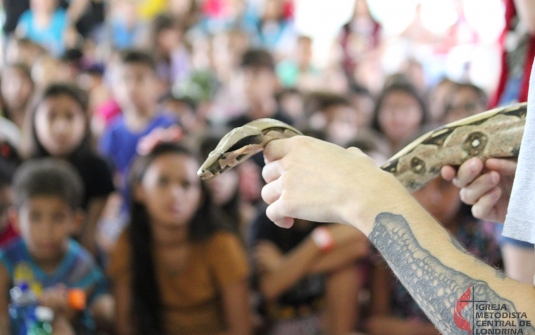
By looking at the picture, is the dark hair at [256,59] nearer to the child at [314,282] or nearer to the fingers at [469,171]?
the child at [314,282]

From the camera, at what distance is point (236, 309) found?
239cm

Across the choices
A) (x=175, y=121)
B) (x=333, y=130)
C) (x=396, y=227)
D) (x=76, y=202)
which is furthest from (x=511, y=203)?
(x=333, y=130)

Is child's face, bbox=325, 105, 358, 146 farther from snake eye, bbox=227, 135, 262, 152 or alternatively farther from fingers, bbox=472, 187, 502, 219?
snake eye, bbox=227, 135, 262, 152

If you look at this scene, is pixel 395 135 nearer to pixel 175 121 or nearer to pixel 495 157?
pixel 175 121

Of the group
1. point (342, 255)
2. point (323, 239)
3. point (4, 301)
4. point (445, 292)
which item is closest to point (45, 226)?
point (4, 301)

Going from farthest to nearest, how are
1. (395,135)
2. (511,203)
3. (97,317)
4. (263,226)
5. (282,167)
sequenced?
(395,135)
(263,226)
(97,317)
(282,167)
(511,203)

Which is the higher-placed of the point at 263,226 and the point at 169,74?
the point at 169,74

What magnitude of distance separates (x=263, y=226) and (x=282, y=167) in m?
1.62

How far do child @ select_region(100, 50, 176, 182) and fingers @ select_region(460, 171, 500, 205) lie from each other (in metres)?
2.41

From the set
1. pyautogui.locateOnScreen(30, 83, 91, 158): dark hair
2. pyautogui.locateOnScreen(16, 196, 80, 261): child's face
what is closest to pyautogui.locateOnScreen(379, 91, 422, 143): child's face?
pyautogui.locateOnScreen(30, 83, 91, 158): dark hair

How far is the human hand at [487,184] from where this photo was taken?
135cm

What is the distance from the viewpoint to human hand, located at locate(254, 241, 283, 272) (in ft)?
8.44

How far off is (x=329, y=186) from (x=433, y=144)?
584mm

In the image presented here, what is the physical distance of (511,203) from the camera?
0.92 meters
